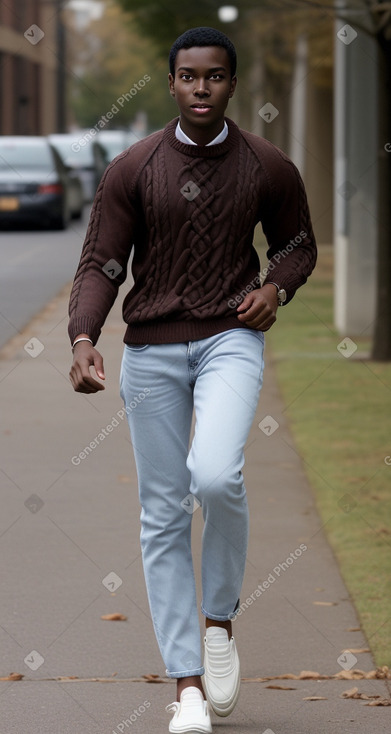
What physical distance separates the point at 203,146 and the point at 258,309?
447mm

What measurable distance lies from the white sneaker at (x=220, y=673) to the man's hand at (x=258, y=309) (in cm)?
83

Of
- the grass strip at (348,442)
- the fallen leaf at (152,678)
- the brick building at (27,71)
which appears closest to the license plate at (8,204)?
the grass strip at (348,442)

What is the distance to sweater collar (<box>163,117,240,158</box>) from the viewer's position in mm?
3617

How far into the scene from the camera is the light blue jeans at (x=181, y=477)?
361 centimetres

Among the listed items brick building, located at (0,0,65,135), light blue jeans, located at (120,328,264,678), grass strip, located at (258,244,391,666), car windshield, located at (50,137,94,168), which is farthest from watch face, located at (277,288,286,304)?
brick building, located at (0,0,65,135)

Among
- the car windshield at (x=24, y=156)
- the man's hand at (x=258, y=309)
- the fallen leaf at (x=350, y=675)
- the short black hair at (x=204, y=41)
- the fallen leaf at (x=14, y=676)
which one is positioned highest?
the car windshield at (x=24, y=156)

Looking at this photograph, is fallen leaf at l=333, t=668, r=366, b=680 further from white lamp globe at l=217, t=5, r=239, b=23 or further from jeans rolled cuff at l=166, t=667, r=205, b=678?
white lamp globe at l=217, t=5, r=239, b=23

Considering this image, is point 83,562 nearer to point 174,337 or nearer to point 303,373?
point 174,337

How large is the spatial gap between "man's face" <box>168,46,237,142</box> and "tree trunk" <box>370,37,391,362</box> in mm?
7719

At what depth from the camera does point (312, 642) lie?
4641 mm

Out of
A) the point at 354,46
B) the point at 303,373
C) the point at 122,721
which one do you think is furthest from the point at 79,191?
the point at 122,721

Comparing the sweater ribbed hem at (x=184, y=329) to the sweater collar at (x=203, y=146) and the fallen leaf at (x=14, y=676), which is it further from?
the fallen leaf at (x=14, y=676)

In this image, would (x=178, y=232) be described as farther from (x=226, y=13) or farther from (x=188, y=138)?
(x=226, y=13)

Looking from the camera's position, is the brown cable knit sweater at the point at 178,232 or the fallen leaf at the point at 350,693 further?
the fallen leaf at the point at 350,693
